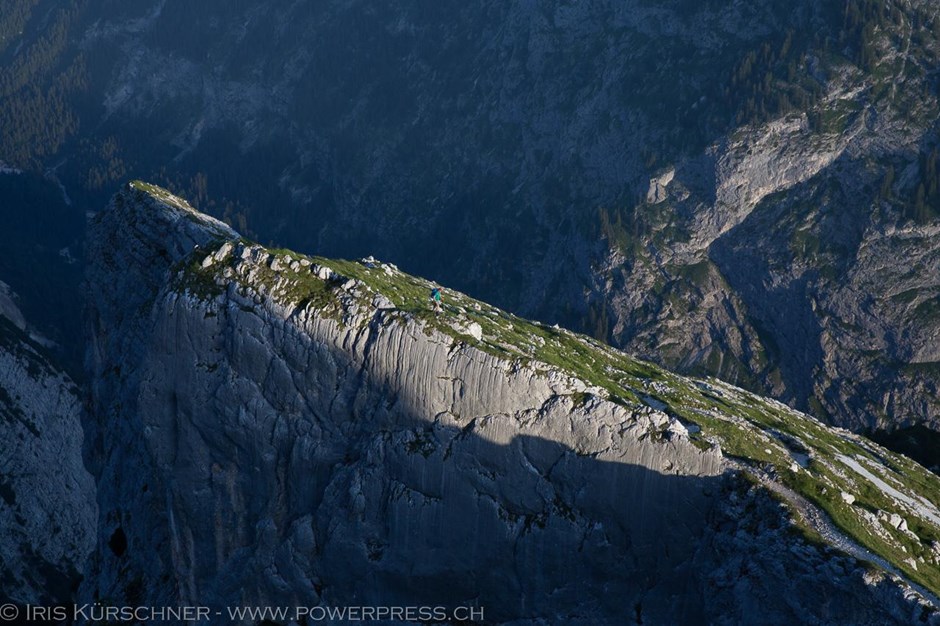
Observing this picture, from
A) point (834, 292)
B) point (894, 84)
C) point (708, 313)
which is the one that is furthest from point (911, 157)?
point (708, 313)

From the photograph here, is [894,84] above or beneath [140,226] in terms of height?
above

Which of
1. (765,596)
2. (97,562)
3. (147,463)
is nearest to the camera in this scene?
(765,596)

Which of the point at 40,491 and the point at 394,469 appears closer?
the point at 394,469

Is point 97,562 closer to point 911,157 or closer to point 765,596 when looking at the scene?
point 765,596

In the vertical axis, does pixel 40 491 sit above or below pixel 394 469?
below

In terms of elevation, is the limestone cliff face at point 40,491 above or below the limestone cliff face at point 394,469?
below
